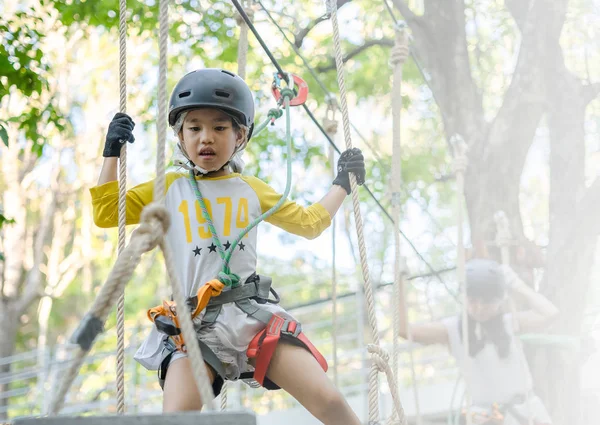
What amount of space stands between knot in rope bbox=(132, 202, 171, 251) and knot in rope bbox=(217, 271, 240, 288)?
55 cm

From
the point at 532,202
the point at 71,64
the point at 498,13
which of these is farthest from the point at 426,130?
the point at 71,64

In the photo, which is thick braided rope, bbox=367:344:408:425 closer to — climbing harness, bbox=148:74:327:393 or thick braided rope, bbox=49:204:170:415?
climbing harness, bbox=148:74:327:393

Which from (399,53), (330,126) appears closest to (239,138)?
(399,53)

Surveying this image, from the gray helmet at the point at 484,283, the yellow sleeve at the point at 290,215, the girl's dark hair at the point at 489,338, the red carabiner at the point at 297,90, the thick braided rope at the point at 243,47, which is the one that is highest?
the thick braided rope at the point at 243,47

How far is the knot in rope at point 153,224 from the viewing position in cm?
113

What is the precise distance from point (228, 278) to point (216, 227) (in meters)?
0.15

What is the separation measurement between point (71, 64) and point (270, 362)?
7646 mm

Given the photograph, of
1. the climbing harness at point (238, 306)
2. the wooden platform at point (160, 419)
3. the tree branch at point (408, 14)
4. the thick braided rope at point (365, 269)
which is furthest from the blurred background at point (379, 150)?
the wooden platform at point (160, 419)

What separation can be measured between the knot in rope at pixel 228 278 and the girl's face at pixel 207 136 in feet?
1.01

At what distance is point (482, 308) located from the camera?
11.5ft

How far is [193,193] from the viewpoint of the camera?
1.80 meters

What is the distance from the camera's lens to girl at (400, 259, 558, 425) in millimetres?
3318

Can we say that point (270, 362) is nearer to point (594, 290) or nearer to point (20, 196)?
point (594, 290)

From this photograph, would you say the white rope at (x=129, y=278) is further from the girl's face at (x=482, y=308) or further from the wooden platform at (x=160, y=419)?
the girl's face at (x=482, y=308)
